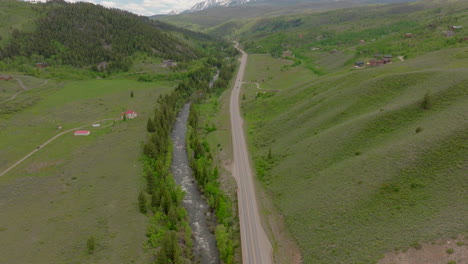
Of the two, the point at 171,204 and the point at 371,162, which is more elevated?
the point at 371,162

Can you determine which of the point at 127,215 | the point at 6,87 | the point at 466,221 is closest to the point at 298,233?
the point at 466,221

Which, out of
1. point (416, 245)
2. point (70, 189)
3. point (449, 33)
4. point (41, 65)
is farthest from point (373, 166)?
point (41, 65)

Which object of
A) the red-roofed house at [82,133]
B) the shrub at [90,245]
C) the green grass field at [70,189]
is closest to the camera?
the shrub at [90,245]

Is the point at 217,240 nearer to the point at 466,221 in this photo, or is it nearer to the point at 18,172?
the point at 466,221

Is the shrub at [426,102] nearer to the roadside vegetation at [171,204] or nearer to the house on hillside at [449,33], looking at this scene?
the roadside vegetation at [171,204]

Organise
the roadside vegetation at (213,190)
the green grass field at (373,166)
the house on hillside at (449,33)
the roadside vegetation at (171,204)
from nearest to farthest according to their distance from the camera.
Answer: the green grass field at (373,166), the roadside vegetation at (171,204), the roadside vegetation at (213,190), the house on hillside at (449,33)

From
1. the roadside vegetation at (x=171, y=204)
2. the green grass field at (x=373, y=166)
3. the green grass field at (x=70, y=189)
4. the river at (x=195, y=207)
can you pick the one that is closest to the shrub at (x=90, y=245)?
the green grass field at (x=70, y=189)

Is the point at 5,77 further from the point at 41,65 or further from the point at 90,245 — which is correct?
the point at 90,245
